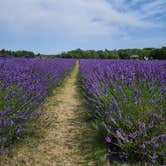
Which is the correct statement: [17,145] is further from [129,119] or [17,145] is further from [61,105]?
[61,105]

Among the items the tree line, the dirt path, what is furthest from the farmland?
the tree line

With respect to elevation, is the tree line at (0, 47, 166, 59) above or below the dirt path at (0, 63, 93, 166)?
above

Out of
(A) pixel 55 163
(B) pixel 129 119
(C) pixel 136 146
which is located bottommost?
(A) pixel 55 163

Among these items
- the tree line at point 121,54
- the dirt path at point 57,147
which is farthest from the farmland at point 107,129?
the tree line at point 121,54

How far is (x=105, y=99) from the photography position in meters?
2.85

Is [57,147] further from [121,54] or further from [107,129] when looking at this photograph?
[121,54]

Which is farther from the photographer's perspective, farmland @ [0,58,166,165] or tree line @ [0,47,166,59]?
tree line @ [0,47,166,59]

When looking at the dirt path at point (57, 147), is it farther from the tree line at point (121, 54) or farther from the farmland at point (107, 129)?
the tree line at point (121, 54)

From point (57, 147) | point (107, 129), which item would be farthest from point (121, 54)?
point (107, 129)

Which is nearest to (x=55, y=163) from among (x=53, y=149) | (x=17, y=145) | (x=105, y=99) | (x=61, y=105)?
(x=53, y=149)

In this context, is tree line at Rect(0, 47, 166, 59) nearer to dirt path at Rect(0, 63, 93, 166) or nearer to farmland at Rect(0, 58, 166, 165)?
dirt path at Rect(0, 63, 93, 166)

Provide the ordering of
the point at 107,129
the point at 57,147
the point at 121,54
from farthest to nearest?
1. the point at 121,54
2. the point at 57,147
3. the point at 107,129

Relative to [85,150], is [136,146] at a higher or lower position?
higher

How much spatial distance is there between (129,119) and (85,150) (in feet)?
2.01
